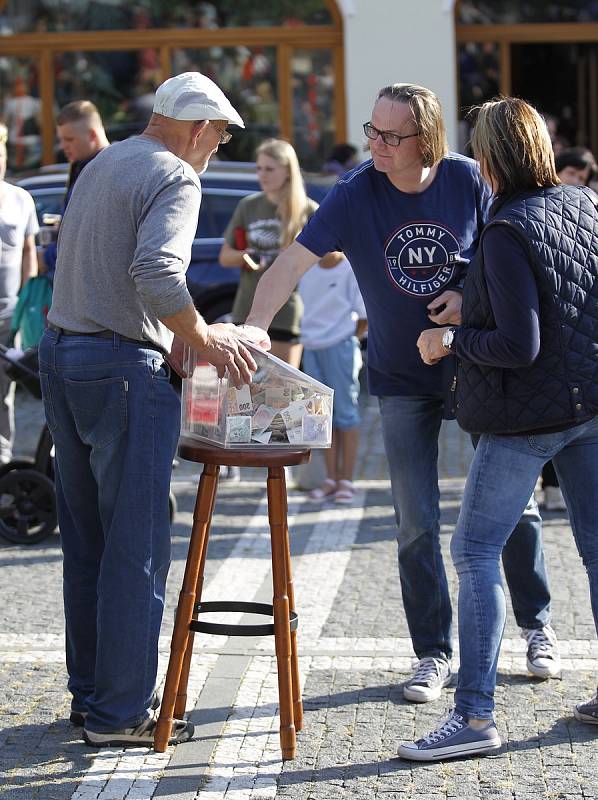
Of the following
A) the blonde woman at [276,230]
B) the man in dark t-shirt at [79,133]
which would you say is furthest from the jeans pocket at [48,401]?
the blonde woman at [276,230]

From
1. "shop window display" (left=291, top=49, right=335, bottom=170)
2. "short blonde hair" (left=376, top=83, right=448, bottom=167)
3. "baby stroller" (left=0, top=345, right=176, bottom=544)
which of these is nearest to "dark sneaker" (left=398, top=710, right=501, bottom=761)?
"short blonde hair" (left=376, top=83, right=448, bottom=167)

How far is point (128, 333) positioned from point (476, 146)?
1.17 meters

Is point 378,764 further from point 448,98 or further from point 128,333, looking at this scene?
point 448,98

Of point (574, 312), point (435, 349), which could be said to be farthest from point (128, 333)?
point (574, 312)

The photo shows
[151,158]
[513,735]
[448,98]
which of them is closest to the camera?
[151,158]

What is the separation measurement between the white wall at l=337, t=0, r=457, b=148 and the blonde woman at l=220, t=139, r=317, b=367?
23.6 feet

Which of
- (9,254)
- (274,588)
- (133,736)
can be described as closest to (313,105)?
(9,254)

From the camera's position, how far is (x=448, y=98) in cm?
1516

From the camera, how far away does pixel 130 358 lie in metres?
4.08

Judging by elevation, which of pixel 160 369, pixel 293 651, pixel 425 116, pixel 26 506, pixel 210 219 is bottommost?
pixel 26 506

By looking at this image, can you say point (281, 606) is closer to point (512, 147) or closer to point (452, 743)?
point (452, 743)

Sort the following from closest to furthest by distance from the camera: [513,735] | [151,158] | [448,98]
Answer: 1. [151,158]
2. [513,735]
3. [448,98]

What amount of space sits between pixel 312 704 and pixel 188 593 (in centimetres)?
73

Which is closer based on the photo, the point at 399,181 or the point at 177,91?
the point at 177,91
